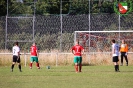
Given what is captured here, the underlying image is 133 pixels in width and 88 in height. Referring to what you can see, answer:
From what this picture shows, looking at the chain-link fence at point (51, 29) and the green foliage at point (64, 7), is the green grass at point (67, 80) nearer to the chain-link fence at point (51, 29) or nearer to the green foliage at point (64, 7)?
the chain-link fence at point (51, 29)

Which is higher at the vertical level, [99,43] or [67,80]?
[99,43]

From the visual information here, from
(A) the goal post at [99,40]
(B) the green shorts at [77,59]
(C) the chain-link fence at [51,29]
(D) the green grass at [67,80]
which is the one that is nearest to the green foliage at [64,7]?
(C) the chain-link fence at [51,29]

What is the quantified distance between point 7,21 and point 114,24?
9.65m

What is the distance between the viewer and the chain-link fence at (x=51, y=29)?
43.9 metres

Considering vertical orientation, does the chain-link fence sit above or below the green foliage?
below

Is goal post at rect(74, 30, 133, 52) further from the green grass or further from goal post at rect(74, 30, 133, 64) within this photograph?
the green grass

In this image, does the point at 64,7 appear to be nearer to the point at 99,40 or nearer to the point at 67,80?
the point at 99,40

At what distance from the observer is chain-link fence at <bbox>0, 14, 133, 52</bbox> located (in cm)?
4391

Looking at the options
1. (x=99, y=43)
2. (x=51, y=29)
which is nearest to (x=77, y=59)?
(x=99, y=43)

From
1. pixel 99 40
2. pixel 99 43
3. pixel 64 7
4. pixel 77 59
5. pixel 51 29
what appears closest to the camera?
pixel 77 59

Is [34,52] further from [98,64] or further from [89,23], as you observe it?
[89,23]

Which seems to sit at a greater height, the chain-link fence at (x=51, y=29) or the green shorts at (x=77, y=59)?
the chain-link fence at (x=51, y=29)

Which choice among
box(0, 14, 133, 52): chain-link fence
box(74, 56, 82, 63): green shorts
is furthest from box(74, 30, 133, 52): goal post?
box(74, 56, 82, 63): green shorts

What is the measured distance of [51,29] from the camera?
1785 inches
